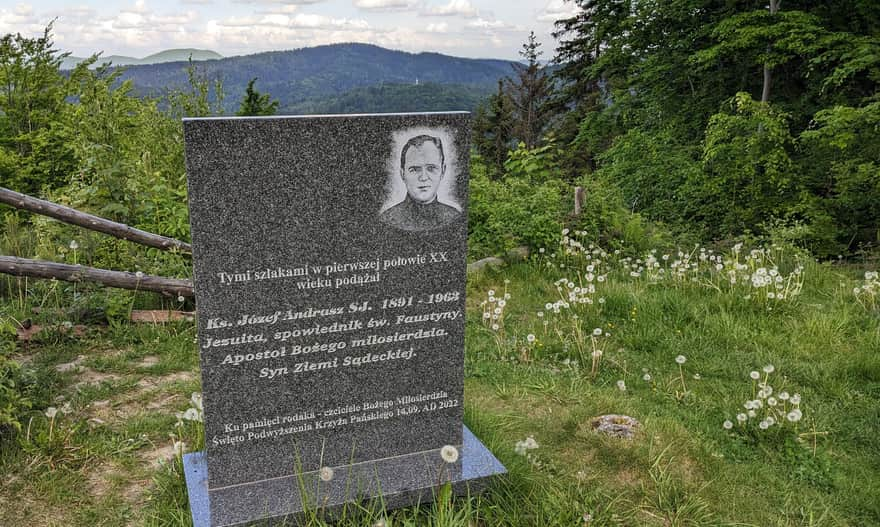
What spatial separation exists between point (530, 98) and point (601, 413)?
34982 mm

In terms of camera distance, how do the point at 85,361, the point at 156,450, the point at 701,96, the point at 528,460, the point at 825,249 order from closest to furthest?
the point at 528,460 → the point at 156,450 → the point at 85,361 → the point at 825,249 → the point at 701,96

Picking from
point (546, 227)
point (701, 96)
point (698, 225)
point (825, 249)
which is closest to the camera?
point (546, 227)

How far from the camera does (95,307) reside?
575 cm

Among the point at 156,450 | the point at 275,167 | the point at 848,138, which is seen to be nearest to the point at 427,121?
the point at 275,167

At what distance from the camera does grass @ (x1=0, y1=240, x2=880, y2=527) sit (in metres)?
3.33

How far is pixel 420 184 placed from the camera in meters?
3.12

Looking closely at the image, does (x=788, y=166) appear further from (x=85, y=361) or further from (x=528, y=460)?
(x=85, y=361)

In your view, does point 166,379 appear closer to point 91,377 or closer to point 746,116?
point 91,377

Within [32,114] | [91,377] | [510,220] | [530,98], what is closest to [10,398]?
[91,377]

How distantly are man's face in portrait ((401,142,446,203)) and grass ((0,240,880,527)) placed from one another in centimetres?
142

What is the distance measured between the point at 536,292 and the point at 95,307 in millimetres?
4379

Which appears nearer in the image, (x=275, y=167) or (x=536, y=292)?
(x=275, y=167)

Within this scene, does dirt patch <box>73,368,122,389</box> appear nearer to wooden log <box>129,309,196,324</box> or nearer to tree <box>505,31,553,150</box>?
wooden log <box>129,309,196,324</box>

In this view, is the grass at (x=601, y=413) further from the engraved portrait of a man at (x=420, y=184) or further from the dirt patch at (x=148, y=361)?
the engraved portrait of a man at (x=420, y=184)
